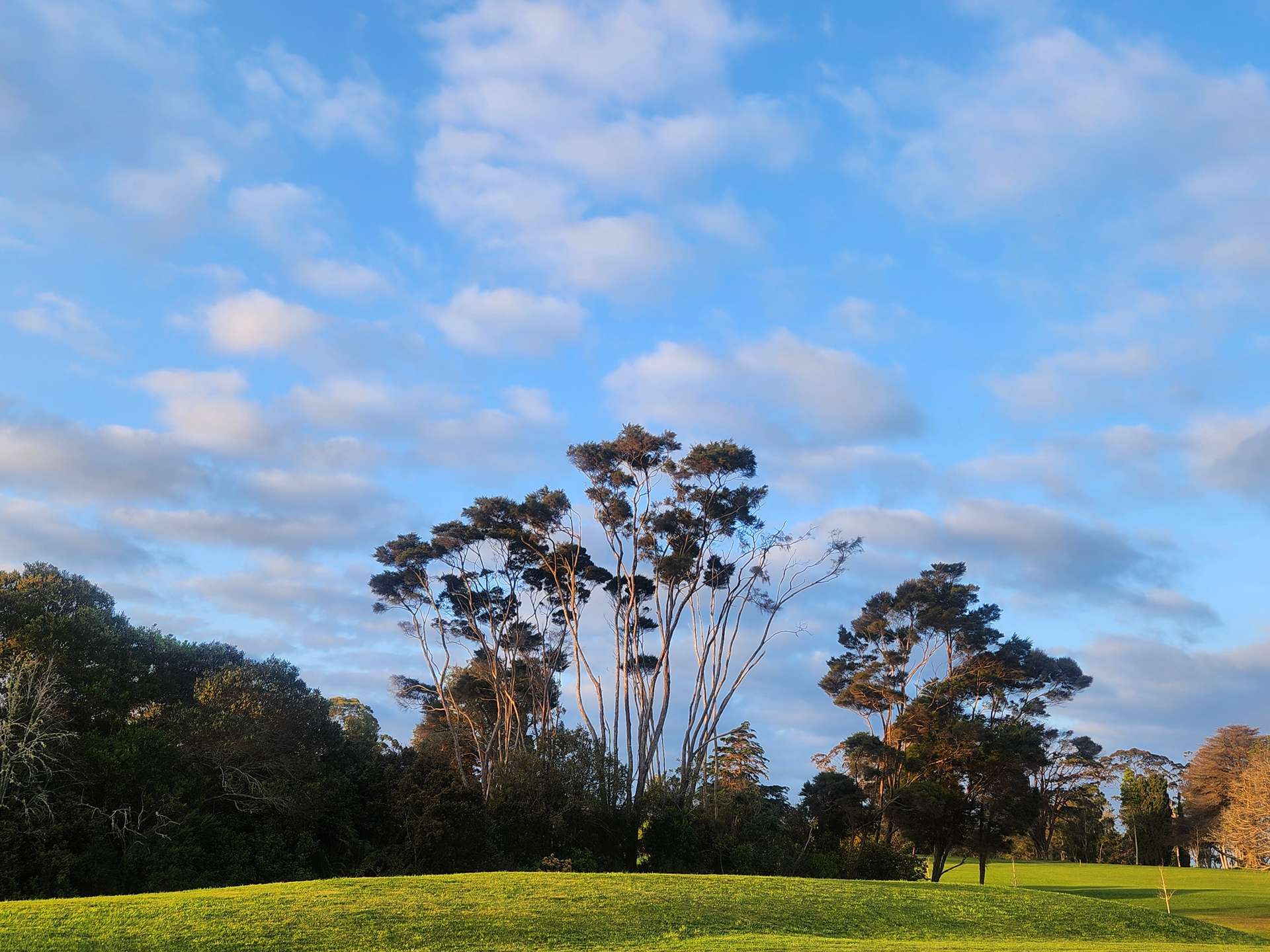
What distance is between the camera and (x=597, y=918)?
1988cm

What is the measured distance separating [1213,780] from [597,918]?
204 feet

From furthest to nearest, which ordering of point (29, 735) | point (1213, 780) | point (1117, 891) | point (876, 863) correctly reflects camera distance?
point (1213, 780), point (1117, 891), point (876, 863), point (29, 735)

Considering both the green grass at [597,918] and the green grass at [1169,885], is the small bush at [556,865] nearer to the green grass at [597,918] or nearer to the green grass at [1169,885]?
the green grass at [597,918]

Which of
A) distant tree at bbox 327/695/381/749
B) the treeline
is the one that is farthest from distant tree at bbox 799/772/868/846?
distant tree at bbox 327/695/381/749

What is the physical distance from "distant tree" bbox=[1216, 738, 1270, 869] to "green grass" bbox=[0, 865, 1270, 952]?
3801cm

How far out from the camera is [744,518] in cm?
4362

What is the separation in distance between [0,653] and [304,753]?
999cm

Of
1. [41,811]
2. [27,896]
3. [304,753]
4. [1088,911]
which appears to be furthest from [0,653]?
[1088,911]

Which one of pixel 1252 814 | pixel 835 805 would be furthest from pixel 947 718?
pixel 1252 814

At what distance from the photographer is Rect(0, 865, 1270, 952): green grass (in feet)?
54.5

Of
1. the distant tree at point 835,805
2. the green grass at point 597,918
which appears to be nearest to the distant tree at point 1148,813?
the distant tree at point 835,805

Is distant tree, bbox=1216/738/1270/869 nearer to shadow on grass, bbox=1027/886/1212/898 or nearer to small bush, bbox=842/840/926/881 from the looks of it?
shadow on grass, bbox=1027/886/1212/898

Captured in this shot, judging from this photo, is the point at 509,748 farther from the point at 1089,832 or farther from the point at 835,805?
the point at 1089,832

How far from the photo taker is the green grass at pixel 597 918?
1662 cm
